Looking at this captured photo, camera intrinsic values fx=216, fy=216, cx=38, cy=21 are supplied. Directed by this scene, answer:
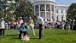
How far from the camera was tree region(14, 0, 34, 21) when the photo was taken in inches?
1973

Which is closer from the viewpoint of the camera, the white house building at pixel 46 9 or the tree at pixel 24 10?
the tree at pixel 24 10

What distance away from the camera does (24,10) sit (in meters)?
50.9

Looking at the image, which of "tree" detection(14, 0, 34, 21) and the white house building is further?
the white house building

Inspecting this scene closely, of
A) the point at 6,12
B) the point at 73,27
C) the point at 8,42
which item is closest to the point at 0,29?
the point at 8,42

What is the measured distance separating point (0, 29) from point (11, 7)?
2701 centimetres

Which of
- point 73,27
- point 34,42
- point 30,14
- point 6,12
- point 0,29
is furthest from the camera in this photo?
point 30,14

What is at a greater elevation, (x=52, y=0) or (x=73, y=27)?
(x=52, y=0)

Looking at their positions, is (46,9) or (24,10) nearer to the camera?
(24,10)

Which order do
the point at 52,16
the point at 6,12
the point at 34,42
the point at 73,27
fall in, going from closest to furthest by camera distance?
the point at 34,42, the point at 73,27, the point at 6,12, the point at 52,16

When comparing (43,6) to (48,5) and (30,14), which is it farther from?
(30,14)

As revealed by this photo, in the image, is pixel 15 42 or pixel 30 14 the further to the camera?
pixel 30 14

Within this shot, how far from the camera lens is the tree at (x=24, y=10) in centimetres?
5012

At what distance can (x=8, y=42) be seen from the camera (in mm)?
14617

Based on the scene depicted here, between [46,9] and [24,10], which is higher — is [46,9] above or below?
below
